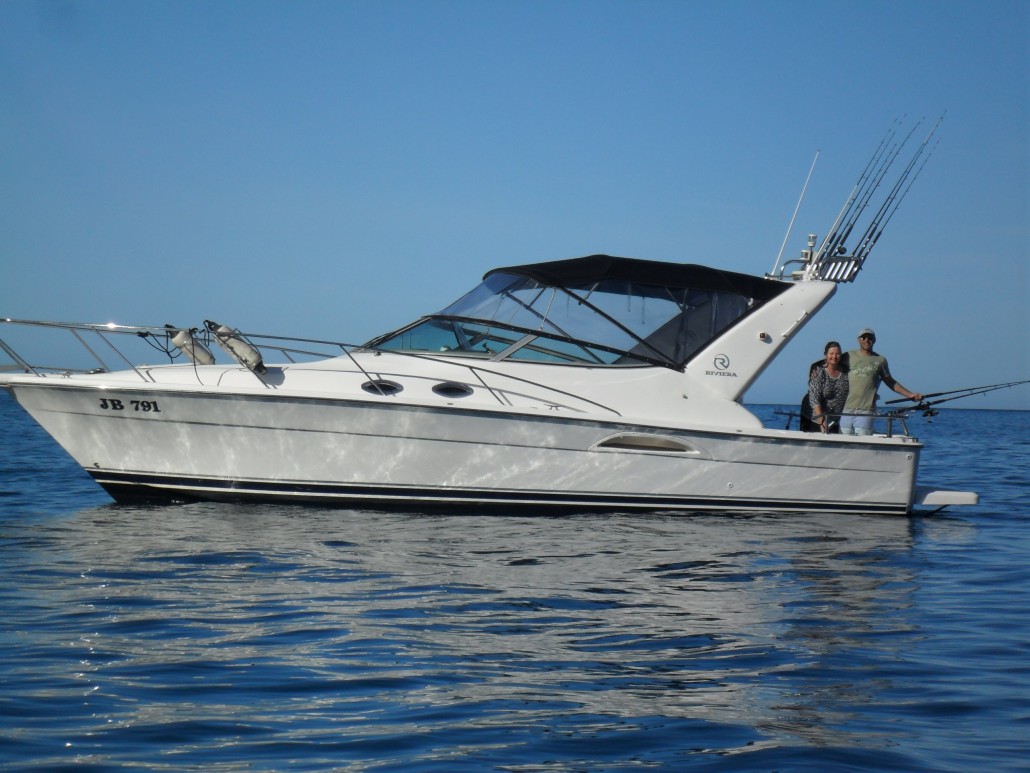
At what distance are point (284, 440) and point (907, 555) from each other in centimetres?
537

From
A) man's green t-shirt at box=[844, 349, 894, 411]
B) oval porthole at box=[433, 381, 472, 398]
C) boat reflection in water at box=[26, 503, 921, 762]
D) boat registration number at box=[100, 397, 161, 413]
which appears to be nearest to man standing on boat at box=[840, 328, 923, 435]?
man's green t-shirt at box=[844, 349, 894, 411]

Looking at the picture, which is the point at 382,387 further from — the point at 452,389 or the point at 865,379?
the point at 865,379

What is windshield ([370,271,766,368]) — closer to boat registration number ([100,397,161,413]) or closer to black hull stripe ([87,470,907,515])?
black hull stripe ([87,470,907,515])

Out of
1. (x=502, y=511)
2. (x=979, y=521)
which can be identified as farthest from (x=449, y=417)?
(x=979, y=521)

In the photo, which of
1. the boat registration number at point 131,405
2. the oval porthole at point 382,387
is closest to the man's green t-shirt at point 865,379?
the oval porthole at point 382,387

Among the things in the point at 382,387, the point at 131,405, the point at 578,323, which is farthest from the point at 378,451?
the point at 578,323

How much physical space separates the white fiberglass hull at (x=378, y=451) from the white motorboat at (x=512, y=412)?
0.02 metres

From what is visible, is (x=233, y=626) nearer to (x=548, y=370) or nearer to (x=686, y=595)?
(x=686, y=595)

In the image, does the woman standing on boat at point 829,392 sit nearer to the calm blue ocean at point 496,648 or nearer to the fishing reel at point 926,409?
the fishing reel at point 926,409

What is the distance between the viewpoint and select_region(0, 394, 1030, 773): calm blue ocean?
A: 3768 millimetres

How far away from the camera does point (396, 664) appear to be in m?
4.75

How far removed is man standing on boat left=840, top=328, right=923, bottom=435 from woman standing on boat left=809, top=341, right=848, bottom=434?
0.25 ft

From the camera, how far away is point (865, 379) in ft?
35.5

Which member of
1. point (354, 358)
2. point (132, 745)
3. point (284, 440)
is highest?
point (354, 358)
